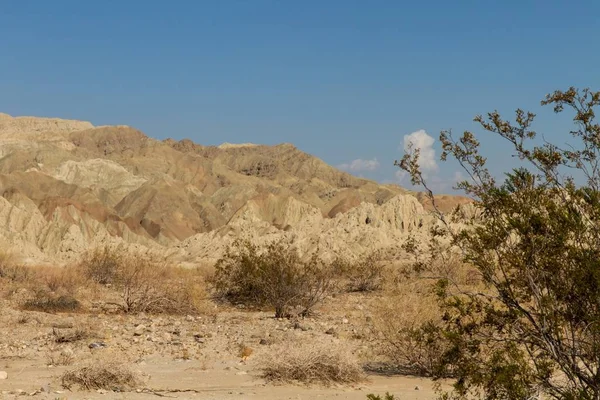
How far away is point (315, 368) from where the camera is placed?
10391 millimetres

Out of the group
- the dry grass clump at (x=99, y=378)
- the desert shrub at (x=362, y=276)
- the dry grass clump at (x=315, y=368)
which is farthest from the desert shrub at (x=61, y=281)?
the dry grass clump at (x=315, y=368)

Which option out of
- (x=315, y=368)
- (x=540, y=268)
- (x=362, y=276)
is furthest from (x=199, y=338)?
(x=362, y=276)

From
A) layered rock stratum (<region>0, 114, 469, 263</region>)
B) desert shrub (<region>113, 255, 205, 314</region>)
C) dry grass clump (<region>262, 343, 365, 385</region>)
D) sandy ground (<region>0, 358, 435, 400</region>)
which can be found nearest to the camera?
sandy ground (<region>0, 358, 435, 400</region>)

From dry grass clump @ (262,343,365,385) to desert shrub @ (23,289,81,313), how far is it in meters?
10.5

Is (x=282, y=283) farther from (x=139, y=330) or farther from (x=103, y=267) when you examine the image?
(x=103, y=267)

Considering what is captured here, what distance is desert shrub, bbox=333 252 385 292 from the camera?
2706 cm

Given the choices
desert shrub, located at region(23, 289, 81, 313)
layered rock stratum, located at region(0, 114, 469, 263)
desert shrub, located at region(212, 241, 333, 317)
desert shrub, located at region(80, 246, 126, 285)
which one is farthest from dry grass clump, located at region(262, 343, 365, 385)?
layered rock stratum, located at region(0, 114, 469, 263)

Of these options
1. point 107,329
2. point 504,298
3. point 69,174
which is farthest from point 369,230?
point 69,174

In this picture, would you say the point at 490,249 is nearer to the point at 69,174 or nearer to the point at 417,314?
the point at 417,314

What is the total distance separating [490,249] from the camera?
614cm

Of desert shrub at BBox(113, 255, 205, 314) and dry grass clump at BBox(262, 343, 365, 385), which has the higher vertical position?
desert shrub at BBox(113, 255, 205, 314)

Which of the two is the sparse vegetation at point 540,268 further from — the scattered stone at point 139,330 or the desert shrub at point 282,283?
the desert shrub at point 282,283

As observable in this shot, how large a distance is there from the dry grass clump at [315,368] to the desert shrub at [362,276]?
639 inches

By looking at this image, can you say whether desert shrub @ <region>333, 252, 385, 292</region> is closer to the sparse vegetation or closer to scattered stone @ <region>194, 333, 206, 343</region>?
scattered stone @ <region>194, 333, 206, 343</region>
